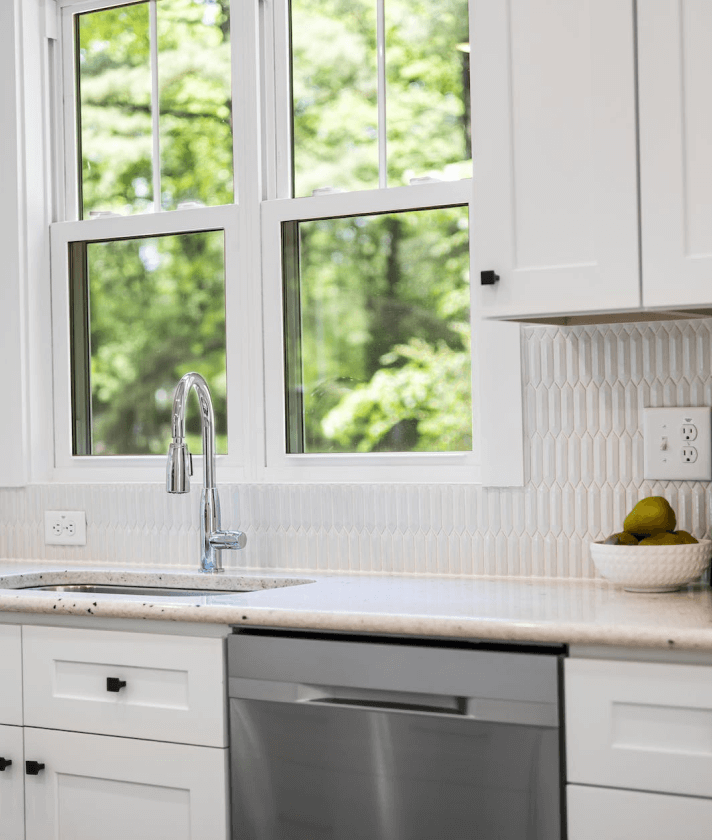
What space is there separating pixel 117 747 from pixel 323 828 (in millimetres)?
435

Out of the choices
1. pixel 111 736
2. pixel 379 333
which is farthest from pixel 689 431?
pixel 111 736

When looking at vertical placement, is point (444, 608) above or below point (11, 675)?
above

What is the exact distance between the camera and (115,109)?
2883 millimetres

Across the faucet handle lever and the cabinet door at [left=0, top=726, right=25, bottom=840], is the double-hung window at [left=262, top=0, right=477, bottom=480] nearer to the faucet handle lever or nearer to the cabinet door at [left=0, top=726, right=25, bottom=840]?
the faucet handle lever

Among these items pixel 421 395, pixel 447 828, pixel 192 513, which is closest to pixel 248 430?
pixel 192 513

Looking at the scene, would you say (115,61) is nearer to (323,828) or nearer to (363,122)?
(363,122)

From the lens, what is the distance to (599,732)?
1647 millimetres

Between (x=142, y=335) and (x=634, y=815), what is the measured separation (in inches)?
68.5

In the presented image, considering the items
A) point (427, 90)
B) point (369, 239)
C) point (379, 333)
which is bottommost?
point (379, 333)

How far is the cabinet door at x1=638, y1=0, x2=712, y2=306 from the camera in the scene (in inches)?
71.8

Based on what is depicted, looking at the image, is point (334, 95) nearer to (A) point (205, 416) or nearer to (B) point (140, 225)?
(B) point (140, 225)

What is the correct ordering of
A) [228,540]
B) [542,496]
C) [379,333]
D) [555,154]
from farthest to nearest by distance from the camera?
[379,333], [228,540], [542,496], [555,154]

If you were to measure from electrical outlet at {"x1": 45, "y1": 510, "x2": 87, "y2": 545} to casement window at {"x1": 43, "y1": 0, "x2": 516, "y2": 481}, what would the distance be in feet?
0.42

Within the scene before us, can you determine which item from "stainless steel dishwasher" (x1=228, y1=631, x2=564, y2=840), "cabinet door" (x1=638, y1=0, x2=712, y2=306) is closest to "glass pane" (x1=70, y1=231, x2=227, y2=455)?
"stainless steel dishwasher" (x1=228, y1=631, x2=564, y2=840)
